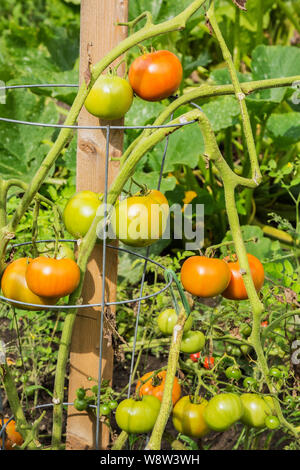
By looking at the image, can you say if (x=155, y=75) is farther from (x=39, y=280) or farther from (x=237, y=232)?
(x=39, y=280)

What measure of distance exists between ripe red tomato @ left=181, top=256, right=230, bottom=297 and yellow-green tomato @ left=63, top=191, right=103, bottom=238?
211 millimetres

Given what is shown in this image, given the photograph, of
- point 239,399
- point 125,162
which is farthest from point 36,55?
point 239,399

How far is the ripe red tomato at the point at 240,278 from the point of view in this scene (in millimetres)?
1124

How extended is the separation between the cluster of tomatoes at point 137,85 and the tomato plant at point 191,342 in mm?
460

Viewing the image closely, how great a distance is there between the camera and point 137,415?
1.08 m

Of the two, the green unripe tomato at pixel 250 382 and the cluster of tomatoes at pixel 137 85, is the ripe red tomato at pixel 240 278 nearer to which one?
the green unripe tomato at pixel 250 382

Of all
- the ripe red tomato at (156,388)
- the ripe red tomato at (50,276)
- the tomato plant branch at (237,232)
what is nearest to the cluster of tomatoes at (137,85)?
the tomato plant branch at (237,232)

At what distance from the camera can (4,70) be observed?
8.10 ft

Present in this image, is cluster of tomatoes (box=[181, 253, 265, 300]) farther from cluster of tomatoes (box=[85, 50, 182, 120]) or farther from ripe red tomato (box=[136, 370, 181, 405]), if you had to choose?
cluster of tomatoes (box=[85, 50, 182, 120])

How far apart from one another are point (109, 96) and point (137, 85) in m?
0.07

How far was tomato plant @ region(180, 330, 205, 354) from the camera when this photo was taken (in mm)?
1172

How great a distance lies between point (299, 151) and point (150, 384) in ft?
5.19

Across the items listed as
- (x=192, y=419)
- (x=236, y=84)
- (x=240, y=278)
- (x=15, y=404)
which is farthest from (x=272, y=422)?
(x=236, y=84)

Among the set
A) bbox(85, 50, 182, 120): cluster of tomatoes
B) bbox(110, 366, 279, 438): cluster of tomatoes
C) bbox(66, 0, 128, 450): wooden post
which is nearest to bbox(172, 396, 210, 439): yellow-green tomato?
bbox(110, 366, 279, 438): cluster of tomatoes
